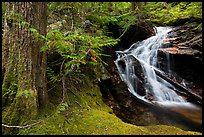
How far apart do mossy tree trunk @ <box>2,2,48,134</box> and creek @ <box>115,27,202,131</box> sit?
473cm

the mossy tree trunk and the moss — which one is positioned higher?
the mossy tree trunk

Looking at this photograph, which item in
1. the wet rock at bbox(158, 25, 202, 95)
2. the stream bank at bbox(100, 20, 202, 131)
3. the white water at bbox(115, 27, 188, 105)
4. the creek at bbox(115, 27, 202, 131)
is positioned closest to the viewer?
the stream bank at bbox(100, 20, 202, 131)

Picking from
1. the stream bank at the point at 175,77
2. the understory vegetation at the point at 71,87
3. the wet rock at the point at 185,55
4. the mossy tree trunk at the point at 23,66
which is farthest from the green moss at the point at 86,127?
the wet rock at the point at 185,55

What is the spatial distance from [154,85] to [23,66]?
7.17 metres

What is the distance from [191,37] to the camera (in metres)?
10.4

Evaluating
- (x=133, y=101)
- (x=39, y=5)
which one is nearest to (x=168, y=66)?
(x=133, y=101)

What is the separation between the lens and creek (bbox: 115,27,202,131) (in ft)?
24.1

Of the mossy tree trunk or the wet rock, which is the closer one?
the mossy tree trunk

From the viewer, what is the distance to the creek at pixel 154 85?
734 cm

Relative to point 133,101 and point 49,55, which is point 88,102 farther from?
point 133,101

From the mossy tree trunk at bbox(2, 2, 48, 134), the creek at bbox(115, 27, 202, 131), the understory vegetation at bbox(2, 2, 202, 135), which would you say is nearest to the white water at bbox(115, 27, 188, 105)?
the creek at bbox(115, 27, 202, 131)

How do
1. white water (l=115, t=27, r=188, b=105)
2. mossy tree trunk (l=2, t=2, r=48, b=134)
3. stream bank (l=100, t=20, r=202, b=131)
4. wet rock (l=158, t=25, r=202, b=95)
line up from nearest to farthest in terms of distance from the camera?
mossy tree trunk (l=2, t=2, r=48, b=134) < stream bank (l=100, t=20, r=202, b=131) < white water (l=115, t=27, r=188, b=105) < wet rock (l=158, t=25, r=202, b=95)

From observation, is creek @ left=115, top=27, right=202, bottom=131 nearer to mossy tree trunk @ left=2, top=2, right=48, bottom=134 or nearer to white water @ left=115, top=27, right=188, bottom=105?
white water @ left=115, top=27, right=188, bottom=105

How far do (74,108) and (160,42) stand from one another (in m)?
8.60
